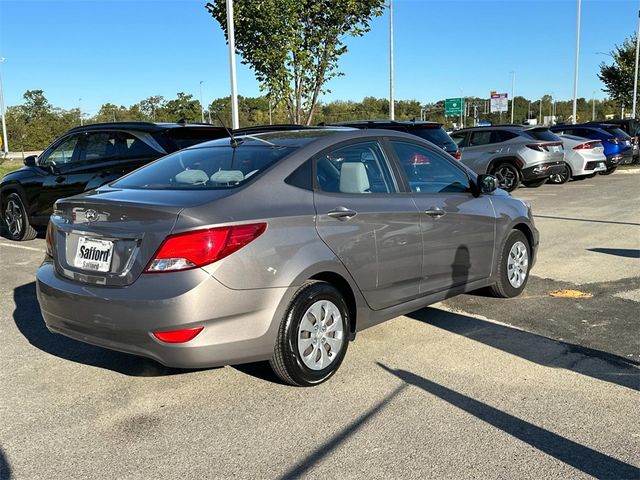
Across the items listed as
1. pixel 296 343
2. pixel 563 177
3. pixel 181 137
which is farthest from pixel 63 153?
pixel 563 177

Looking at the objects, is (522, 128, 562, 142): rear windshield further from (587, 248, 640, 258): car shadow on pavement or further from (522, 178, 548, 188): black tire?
(587, 248, 640, 258): car shadow on pavement

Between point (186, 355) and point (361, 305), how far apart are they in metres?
1.29

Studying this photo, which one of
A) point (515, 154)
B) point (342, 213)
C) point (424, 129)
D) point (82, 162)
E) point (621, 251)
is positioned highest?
point (424, 129)

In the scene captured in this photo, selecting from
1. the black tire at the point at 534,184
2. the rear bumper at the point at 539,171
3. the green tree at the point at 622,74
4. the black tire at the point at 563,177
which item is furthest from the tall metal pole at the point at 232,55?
the green tree at the point at 622,74

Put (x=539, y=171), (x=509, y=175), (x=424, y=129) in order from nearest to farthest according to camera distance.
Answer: (x=424, y=129)
(x=539, y=171)
(x=509, y=175)

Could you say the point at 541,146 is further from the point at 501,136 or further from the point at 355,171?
the point at 355,171

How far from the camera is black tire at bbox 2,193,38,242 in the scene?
361 inches

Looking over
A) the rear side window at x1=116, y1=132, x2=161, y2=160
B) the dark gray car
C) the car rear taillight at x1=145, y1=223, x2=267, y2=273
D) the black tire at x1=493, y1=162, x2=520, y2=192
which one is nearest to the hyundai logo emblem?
the dark gray car

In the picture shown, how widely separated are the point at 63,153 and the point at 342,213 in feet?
20.4

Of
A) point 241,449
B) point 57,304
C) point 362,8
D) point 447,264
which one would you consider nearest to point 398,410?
point 241,449

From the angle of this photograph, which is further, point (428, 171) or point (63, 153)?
point (63, 153)

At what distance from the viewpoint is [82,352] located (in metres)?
4.53

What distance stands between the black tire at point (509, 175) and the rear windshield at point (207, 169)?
12.6 meters

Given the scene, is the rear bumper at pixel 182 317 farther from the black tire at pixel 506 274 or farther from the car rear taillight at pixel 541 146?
the car rear taillight at pixel 541 146
